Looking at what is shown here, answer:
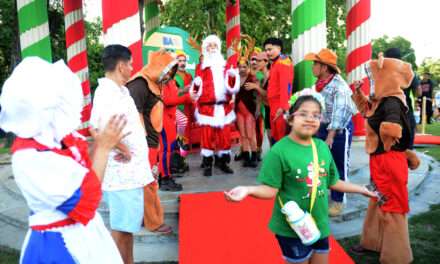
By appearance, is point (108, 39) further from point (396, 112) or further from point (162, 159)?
point (396, 112)

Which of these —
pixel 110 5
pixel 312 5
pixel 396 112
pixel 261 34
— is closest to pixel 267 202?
pixel 396 112

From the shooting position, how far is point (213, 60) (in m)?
5.53

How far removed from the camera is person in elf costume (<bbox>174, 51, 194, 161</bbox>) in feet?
19.5

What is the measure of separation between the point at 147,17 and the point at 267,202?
7.51 metres

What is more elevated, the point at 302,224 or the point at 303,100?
the point at 303,100

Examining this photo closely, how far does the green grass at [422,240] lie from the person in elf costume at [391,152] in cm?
31

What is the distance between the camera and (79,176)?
165 cm

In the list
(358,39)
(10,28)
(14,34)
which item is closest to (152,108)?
(358,39)

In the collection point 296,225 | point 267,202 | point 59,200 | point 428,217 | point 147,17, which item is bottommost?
point 428,217

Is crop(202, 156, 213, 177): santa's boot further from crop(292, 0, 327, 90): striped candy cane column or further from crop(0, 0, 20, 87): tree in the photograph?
crop(0, 0, 20, 87): tree

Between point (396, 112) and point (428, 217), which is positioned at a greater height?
point (396, 112)

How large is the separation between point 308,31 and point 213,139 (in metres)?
1.93

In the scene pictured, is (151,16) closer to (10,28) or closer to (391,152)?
(10,28)

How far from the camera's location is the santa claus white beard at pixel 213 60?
5.50 meters
